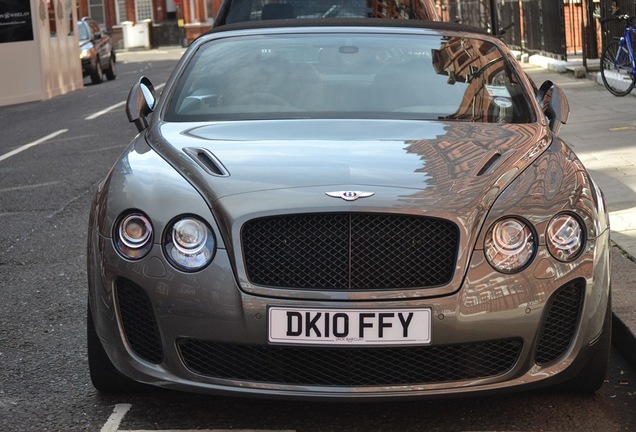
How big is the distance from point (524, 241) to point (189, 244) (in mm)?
1118

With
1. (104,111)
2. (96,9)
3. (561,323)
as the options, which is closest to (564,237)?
(561,323)

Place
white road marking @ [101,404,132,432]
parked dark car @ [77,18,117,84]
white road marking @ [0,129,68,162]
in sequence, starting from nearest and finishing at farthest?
1. white road marking @ [101,404,132,432]
2. white road marking @ [0,129,68,162]
3. parked dark car @ [77,18,117,84]

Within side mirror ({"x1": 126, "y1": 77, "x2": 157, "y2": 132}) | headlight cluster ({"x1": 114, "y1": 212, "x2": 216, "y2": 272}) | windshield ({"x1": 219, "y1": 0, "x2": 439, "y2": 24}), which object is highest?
windshield ({"x1": 219, "y1": 0, "x2": 439, "y2": 24})

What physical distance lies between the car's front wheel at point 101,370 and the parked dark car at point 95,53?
26.4 m

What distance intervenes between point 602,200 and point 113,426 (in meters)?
1.95

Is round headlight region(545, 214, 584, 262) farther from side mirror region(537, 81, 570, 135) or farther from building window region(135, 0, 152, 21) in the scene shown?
building window region(135, 0, 152, 21)

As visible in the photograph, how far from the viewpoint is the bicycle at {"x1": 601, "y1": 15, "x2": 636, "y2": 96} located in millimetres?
16203

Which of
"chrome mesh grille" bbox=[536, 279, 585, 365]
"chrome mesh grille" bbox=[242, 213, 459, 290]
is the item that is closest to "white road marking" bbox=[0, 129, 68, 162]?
"chrome mesh grille" bbox=[242, 213, 459, 290]

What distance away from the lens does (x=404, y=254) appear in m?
4.05

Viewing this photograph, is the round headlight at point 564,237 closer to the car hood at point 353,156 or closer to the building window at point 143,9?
the car hood at point 353,156

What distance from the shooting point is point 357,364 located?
4039mm

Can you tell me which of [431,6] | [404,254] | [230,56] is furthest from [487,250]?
[431,6]

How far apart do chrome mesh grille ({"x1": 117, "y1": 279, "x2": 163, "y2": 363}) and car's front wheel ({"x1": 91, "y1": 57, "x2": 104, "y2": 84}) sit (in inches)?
1071

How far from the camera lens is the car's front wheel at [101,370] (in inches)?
177
